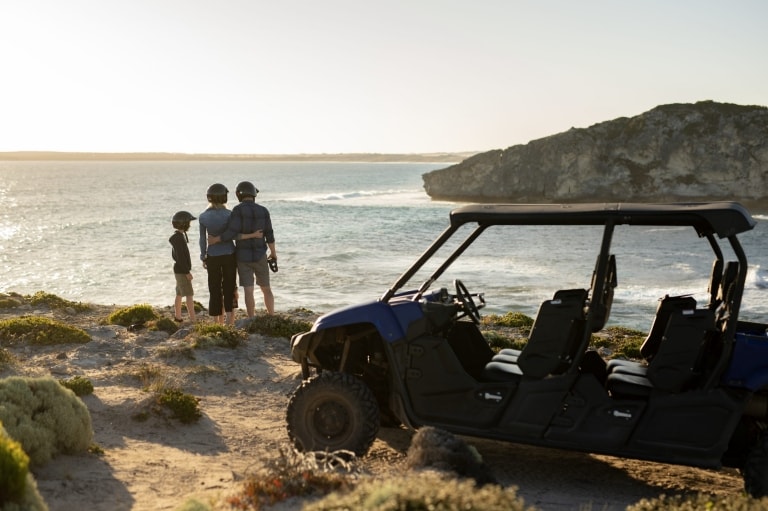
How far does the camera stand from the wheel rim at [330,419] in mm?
7297

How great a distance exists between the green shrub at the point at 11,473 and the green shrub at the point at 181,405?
3.79 m

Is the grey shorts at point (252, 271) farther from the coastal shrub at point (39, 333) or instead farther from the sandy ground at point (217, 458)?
the coastal shrub at point (39, 333)

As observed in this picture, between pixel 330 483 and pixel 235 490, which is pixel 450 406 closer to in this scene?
pixel 330 483

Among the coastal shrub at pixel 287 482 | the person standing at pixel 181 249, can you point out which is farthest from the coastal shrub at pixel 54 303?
the coastal shrub at pixel 287 482

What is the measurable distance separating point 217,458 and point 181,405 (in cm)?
144

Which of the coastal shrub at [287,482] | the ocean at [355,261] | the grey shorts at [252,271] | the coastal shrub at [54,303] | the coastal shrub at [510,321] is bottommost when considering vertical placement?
the ocean at [355,261]

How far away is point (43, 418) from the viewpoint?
→ 24.4ft

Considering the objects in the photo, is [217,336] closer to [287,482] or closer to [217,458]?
[217,458]

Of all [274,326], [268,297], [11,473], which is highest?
[11,473]

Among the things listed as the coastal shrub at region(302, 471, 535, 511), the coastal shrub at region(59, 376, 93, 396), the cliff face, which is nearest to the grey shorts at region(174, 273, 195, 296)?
the coastal shrub at region(59, 376, 93, 396)

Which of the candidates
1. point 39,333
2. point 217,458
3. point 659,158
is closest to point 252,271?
point 39,333

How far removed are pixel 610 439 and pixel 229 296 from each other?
26.9 ft

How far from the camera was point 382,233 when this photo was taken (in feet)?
189

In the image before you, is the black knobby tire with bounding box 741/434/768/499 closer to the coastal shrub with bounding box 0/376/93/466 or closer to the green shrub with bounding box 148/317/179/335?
the coastal shrub with bounding box 0/376/93/466
